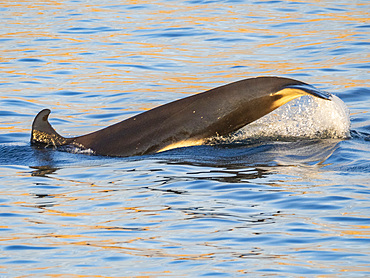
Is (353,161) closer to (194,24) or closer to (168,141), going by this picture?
(168,141)

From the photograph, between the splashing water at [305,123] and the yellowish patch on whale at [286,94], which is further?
the splashing water at [305,123]

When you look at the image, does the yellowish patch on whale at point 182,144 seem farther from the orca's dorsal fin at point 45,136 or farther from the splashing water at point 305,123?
the orca's dorsal fin at point 45,136

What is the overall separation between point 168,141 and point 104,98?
5.19 metres

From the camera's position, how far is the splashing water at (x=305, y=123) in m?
9.86

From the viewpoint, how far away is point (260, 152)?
364 inches

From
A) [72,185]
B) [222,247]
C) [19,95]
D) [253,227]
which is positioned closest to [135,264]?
[222,247]

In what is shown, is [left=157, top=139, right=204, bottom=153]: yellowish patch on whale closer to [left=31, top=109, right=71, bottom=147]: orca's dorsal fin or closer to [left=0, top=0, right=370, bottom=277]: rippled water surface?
[left=0, top=0, right=370, bottom=277]: rippled water surface

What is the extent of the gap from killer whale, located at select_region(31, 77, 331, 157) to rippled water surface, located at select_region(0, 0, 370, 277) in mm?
203

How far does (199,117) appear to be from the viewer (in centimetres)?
910

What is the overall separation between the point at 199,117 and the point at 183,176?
1086 millimetres

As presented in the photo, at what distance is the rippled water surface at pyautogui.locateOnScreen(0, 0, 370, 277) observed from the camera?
5.90 m

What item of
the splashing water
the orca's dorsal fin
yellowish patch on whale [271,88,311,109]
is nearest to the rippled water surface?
the splashing water

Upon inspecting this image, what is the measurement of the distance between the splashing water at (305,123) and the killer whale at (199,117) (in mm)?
554

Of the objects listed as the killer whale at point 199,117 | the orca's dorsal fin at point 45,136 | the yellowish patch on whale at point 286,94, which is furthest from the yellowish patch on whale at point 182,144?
the orca's dorsal fin at point 45,136
